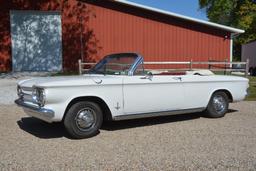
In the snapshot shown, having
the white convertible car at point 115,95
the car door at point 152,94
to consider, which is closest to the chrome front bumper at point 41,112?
the white convertible car at point 115,95

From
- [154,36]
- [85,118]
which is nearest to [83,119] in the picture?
[85,118]

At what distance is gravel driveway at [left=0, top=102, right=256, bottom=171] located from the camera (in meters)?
4.93

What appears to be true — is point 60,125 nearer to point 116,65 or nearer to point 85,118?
point 85,118

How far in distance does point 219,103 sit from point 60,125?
139 inches

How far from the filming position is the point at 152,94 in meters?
7.06

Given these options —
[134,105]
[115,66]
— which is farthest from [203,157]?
[115,66]

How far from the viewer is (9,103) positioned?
33.7 ft

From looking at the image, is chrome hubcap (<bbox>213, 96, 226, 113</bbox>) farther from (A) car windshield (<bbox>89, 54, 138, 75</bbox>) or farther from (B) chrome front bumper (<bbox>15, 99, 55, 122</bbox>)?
(B) chrome front bumper (<bbox>15, 99, 55, 122</bbox>)

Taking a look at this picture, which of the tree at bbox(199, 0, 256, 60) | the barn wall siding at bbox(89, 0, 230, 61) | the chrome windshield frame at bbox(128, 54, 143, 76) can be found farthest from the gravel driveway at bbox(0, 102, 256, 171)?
the tree at bbox(199, 0, 256, 60)

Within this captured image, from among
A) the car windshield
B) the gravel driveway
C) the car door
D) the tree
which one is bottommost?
the gravel driveway

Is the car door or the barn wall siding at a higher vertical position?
the barn wall siding

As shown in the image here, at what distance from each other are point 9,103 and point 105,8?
358 inches

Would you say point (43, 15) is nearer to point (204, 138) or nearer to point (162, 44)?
point (162, 44)

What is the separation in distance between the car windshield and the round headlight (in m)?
1.60
